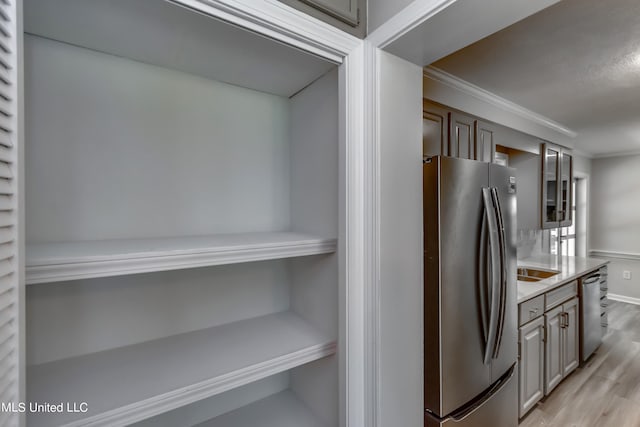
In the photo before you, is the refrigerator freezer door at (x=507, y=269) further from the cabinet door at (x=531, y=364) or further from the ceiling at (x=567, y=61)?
the ceiling at (x=567, y=61)

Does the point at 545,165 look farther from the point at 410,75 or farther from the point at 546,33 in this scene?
the point at 410,75

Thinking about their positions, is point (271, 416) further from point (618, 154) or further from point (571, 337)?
point (618, 154)

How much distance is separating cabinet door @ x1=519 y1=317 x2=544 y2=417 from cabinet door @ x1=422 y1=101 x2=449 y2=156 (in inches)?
54.4

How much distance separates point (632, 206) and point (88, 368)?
680 cm

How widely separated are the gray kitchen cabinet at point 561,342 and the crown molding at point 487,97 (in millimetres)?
1721

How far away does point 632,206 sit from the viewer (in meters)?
4.64

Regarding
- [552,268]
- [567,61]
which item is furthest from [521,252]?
[567,61]

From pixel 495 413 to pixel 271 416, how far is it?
4.01 ft

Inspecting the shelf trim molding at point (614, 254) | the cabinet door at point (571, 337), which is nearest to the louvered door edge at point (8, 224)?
the cabinet door at point (571, 337)

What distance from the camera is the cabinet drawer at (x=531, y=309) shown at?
2016mm

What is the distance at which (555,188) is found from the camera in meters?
3.17

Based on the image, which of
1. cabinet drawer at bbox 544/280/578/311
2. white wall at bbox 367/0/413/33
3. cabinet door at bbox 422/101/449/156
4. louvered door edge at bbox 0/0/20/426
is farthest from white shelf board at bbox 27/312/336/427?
cabinet drawer at bbox 544/280/578/311

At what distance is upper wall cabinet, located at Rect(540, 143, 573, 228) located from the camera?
9.94ft

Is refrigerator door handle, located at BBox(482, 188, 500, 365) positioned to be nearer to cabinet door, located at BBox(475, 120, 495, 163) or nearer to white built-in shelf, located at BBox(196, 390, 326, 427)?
cabinet door, located at BBox(475, 120, 495, 163)
